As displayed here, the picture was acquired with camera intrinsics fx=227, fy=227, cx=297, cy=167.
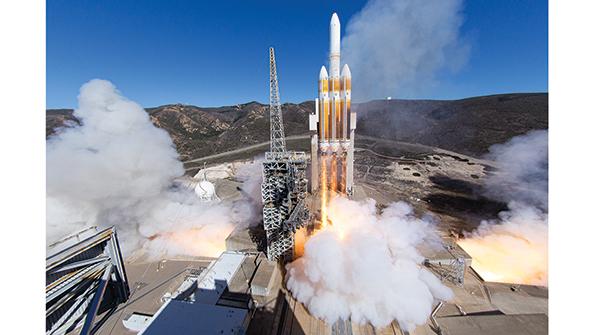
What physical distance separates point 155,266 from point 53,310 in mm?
17780

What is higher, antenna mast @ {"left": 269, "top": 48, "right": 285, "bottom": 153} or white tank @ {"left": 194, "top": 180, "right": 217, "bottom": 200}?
antenna mast @ {"left": 269, "top": 48, "right": 285, "bottom": 153}

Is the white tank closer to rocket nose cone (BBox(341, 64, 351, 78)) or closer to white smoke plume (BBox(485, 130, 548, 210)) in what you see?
rocket nose cone (BBox(341, 64, 351, 78))

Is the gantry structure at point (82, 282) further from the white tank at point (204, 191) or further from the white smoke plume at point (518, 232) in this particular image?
the white smoke plume at point (518, 232)

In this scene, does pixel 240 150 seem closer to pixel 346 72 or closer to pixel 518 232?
pixel 346 72

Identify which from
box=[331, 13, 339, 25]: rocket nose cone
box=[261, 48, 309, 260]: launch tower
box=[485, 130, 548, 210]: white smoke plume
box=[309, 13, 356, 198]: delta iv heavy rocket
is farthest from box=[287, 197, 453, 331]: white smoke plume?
box=[485, 130, 548, 210]: white smoke plume

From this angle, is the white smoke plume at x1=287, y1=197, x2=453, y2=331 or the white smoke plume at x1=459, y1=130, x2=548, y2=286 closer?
the white smoke plume at x1=287, y1=197, x2=453, y2=331

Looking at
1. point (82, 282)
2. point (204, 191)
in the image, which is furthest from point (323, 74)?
point (204, 191)

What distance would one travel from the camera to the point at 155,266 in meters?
21.7

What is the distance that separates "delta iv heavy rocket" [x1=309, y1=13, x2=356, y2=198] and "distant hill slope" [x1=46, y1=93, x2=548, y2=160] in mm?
56619

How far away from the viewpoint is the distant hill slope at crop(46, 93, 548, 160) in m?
68.2

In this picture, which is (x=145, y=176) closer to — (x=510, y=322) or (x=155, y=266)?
(x=155, y=266)

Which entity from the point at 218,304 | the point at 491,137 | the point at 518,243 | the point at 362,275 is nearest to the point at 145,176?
the point at 218,304

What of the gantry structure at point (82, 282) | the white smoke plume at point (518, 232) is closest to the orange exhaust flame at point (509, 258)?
the white smoke plume at point (518, 232)

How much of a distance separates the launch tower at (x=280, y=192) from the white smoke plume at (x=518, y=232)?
16929 mm
